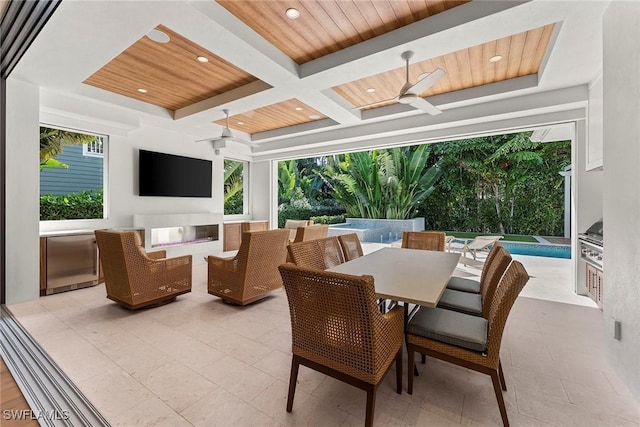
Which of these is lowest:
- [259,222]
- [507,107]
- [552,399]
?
[552,399]

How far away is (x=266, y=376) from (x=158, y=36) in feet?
10.9

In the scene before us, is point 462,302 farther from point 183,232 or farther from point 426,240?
point 183,232

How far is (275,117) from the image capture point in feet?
18.7

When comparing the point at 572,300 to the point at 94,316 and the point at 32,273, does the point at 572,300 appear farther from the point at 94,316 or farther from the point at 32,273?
the point at 32,273

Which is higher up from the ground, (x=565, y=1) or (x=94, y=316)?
(x=565, y=1)

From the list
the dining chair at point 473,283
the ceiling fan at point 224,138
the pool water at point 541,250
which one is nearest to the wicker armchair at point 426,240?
the dining chair at point 473,283

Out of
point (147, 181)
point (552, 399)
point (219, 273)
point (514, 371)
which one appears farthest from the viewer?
point (147, 181)

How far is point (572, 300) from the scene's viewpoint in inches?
147

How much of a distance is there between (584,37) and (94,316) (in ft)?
19.0

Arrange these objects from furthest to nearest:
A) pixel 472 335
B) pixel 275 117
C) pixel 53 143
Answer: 1. pixel 275 117
2. pixel 53 143
3. pixel 472 335

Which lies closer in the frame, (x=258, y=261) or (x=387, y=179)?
(x=258, y=261)

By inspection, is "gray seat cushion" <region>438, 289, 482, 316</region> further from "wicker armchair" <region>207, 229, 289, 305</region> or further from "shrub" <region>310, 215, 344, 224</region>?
"shrub" <region>310, 215, 344, 224</region>

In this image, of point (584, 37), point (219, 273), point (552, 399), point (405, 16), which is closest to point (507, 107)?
point (584, 37)

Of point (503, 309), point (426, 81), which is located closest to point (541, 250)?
point (426, 81)
